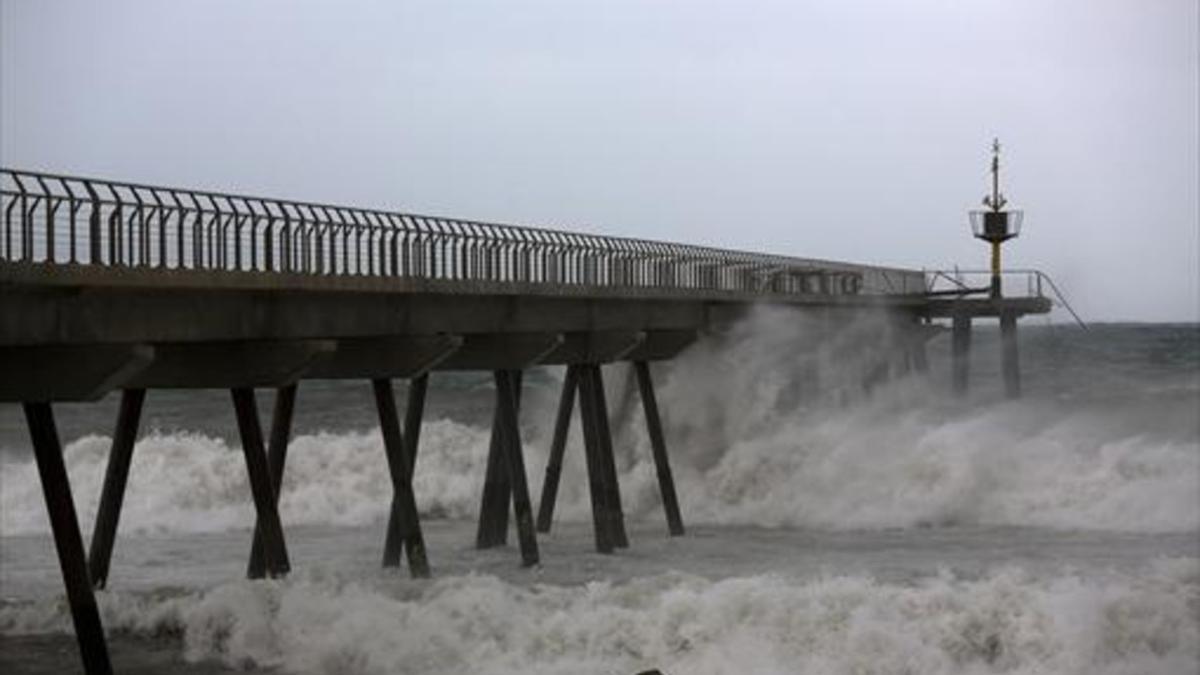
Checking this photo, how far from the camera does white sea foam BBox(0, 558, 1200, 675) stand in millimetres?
21297

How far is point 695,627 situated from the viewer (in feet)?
73.7

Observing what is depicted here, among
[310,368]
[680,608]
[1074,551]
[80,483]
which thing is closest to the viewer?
[680,608]

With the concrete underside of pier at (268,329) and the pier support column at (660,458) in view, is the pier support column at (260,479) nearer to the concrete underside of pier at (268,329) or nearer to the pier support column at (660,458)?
the concrete underside of pier at (268,329)

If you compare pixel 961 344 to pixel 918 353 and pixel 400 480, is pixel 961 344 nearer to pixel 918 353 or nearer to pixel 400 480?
pixel 918 353

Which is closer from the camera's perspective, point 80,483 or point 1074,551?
point 1074,551

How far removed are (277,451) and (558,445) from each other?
28.4ft

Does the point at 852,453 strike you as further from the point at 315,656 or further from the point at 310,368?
the point at 315,656

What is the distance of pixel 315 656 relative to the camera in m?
22.1

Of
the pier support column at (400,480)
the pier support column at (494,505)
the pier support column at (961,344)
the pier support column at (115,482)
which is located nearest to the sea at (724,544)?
the pier support column at (494,505)

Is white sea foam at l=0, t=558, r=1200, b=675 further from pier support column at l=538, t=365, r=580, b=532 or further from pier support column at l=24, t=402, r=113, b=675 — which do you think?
pier support column at l=538, t=365, r=580, b=532

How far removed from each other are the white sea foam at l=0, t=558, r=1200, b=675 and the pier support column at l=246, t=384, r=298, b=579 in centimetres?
241

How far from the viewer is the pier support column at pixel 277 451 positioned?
27.5 metres

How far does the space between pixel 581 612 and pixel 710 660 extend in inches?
108

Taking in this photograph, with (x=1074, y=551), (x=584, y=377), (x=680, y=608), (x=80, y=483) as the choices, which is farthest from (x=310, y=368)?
(x=80, y=483)
